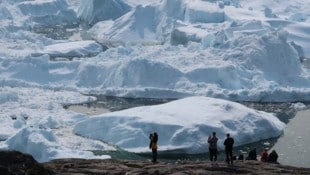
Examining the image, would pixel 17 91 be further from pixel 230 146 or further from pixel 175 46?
pixel 230 146

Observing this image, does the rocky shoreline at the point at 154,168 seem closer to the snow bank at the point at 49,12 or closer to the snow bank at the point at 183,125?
the snow bank at the point at 183,125

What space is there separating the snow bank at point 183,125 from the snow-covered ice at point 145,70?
3cm

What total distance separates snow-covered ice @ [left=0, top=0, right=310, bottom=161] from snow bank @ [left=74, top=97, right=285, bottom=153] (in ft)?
0.11

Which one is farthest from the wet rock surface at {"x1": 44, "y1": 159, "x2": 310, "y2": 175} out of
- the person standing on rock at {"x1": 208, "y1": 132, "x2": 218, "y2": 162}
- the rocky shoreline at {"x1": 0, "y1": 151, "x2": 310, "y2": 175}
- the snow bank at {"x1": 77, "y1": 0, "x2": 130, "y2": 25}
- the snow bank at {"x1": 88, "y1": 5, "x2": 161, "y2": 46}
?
the snow bank at {"x1": 77, "y1": 0, "x2": 130, "y2": 25}


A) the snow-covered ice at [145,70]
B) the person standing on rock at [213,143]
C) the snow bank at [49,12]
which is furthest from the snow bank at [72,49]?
the person standing on rock at [213,143]

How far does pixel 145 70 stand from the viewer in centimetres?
2361

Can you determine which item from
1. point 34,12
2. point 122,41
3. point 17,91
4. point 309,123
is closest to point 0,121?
point 17,91

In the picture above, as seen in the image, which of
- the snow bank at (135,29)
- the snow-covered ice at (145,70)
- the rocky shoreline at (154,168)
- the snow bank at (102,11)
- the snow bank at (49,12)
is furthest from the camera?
the snow bank at (49,12)

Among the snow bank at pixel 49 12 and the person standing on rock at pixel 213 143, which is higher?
the snow bank at pixel 49 12

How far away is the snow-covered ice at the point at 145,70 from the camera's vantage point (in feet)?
55.3

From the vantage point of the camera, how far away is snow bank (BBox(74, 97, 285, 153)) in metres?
16.4

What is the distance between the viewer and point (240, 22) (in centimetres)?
3070

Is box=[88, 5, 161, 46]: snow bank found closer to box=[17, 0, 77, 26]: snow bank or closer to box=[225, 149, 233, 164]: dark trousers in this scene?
box=[17, 0, 77, 26]: snow bank

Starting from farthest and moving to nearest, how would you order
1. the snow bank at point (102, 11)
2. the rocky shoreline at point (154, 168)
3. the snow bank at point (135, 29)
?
the snow bank at point (102, 11), the snow bank at point (135, 29), the rocky shoreline at point (154, 168)
